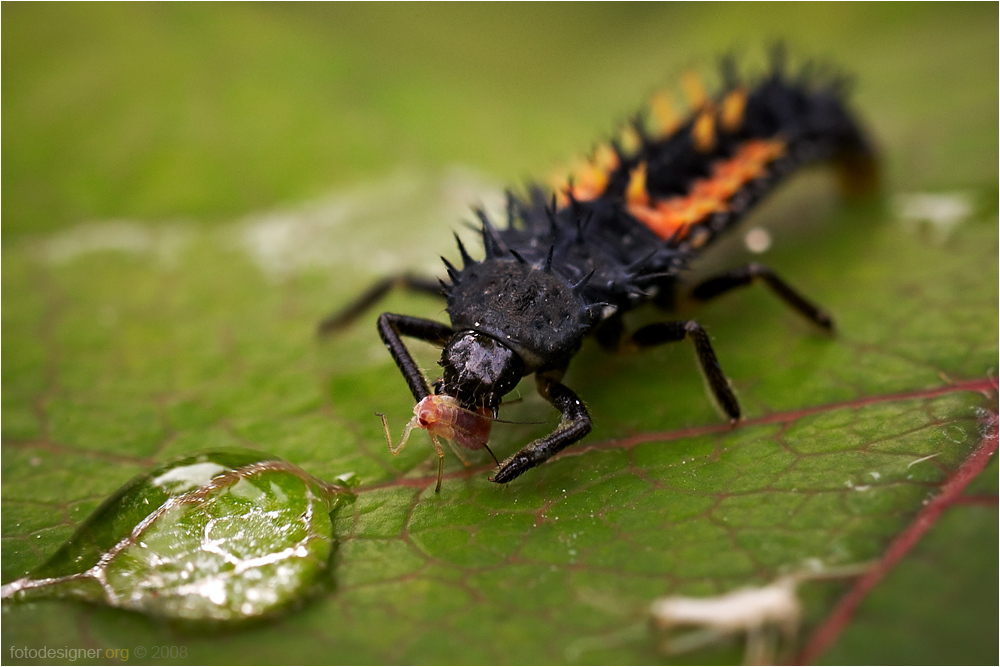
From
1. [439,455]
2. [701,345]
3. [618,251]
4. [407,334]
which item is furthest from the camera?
[618,251]

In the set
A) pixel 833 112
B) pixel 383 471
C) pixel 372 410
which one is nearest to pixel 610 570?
pixel 383 471

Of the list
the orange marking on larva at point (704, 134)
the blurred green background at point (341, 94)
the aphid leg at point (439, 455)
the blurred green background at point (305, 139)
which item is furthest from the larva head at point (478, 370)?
the blurred green background at point (341, 94)

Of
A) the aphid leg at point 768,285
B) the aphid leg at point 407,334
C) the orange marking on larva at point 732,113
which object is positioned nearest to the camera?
the aphid leg at point 407,334

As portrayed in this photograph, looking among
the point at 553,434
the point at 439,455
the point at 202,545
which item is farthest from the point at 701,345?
the point at 202,545

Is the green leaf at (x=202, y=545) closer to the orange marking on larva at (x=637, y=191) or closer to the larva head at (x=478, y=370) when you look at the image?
the larva head at (x=478, y=370)

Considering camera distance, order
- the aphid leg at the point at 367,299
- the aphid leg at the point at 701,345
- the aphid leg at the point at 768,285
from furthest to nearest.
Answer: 1. the aphid leg at the point at 367,299
2. the aphid leg at the point at 768,285
3. the aphid leg at the point at 701,345

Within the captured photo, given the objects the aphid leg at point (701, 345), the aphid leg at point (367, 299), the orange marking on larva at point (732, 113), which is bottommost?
the aphid leg at point (701, 345)

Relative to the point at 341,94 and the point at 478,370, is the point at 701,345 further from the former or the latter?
the point at 341,94

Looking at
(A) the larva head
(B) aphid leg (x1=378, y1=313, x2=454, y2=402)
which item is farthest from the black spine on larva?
(A) the larva head
